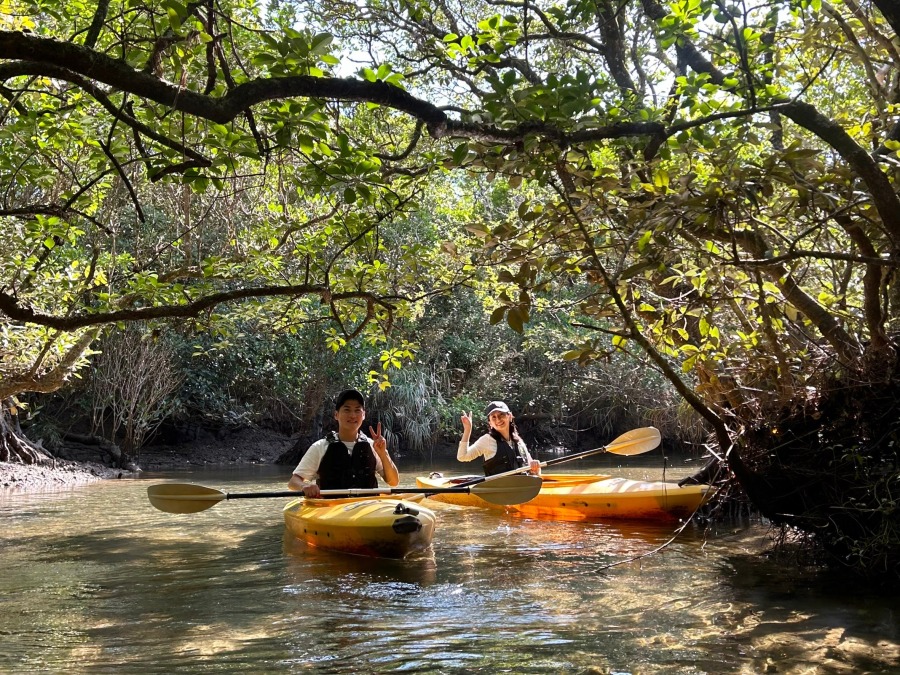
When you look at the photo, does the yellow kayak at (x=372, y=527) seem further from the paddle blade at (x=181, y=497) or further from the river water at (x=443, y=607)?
the paddle blade at (x=181, y=497)

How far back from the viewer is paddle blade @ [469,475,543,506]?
538cm

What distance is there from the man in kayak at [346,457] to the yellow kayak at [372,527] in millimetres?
366

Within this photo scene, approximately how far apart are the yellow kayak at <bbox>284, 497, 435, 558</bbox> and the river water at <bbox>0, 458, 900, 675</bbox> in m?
0.11

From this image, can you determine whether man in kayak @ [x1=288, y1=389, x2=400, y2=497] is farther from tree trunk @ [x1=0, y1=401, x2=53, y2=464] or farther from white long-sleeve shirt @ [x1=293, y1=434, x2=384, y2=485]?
tree trunk @ [x1=0, y1=401, x2=53, y2=464]

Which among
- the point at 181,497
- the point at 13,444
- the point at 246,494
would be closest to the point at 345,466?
the point at 246,494

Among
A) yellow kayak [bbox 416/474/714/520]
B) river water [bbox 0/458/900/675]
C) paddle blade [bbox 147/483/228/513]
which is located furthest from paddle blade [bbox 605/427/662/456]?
paddle blade [bbox 147/483/228/513]

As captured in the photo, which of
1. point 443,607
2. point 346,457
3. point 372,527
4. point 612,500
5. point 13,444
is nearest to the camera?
point 443,607

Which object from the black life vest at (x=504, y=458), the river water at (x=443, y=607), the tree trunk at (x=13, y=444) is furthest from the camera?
the tree trunk at (x=13, y=444)

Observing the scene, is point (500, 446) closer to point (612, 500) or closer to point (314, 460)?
point (612, 500)

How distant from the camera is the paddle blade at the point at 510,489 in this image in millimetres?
5383

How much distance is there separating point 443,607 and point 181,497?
238 centimetres

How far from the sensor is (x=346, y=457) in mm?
5996

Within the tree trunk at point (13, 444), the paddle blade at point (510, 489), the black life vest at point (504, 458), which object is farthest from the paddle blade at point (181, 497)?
the tree trunk at point (13, 444)

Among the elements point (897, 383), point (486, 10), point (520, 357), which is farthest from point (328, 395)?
point (897, 383)
